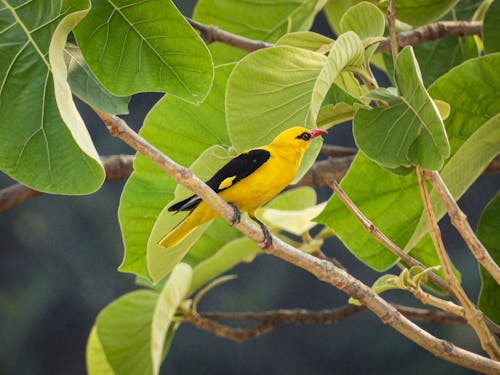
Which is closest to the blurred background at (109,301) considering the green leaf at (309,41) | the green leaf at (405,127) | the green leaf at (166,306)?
the green leaf at (166,306)

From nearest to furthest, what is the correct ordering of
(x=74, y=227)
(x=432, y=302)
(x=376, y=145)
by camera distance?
(x=432, y=302)
(x=376, y=145)
(x=74, y=227)

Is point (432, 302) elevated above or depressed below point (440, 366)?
above

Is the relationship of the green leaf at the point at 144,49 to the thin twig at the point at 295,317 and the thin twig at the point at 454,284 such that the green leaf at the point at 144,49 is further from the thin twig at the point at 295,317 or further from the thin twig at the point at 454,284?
the thin twig at the point at 295,317

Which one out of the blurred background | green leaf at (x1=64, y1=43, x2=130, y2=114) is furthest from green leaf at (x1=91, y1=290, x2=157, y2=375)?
the blurred background

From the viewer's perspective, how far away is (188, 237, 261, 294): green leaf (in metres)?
Answer: 1.31

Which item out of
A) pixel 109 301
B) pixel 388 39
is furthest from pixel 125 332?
pixel 109 301

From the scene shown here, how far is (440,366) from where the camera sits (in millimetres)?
5902

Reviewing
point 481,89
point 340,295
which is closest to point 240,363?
point 340,295

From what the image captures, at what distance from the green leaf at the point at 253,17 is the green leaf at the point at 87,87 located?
544mm

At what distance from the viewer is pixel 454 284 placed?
0.81 metres

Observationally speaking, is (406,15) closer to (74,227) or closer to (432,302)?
(432,302)

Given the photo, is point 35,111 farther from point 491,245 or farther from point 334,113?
point 491,245

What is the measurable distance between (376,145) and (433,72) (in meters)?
0.61

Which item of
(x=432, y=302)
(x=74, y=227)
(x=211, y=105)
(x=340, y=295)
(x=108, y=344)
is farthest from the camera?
(x=74, y=227)
